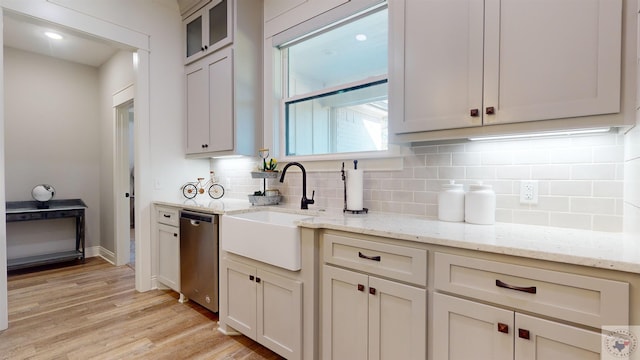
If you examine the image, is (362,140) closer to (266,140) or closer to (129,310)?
(266,140)

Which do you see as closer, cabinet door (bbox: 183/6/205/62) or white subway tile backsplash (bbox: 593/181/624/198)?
white subway tile backsplash (bbox: 593/181/624/198)

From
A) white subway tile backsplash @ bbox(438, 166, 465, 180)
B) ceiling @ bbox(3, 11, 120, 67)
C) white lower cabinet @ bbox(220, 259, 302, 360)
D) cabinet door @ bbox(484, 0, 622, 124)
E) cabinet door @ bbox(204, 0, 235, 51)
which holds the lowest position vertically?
white lower cabinet @ bbox(220, 259, 302, 360)

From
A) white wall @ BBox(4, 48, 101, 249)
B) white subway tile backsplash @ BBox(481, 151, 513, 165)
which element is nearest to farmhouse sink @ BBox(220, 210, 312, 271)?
white subway tile backsplash @ BBox(481, 151, 513, 165)

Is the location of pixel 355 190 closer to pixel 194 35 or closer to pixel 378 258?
pixel 378 258

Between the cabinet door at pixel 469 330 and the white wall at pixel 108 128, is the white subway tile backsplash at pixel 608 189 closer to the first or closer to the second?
the cabinet door at pixel 469 330

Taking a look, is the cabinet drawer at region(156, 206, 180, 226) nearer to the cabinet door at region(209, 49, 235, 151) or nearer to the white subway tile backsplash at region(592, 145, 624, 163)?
the cabinet door at region(209, 49, 235, 151)

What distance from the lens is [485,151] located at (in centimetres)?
167

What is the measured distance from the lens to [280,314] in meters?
1.76

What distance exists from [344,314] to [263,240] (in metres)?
0.64

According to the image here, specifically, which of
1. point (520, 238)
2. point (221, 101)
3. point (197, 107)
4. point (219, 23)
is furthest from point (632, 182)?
point (197, 107)

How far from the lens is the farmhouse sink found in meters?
1.66

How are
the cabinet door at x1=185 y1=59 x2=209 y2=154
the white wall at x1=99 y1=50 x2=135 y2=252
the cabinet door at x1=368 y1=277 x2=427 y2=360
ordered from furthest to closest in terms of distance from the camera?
the white wall at x1=99 y1=50 x2=135 y2=252 → the cabinet door at x1=185 y1=59 x2=209 y2=154 → the cabinet door at x1=368 y1=277 x2=427 y2=360

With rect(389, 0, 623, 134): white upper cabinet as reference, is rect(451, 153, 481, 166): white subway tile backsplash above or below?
below

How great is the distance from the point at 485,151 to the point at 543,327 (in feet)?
3.15
